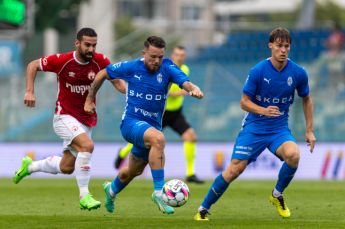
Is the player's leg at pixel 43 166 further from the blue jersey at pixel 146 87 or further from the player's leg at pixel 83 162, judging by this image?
the blue jersey at pixel 146 87

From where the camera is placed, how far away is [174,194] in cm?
1198

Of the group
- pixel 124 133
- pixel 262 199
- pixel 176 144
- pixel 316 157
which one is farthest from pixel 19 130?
pixel 124 133

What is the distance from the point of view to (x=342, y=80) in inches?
1168

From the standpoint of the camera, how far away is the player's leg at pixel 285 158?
12.2 metres

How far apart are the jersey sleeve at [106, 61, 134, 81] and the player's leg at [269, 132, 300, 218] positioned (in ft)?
6.54

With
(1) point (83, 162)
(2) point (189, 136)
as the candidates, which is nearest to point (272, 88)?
(1) point (83, 162)

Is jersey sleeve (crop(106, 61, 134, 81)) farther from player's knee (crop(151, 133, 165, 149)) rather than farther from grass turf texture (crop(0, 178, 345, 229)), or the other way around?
grass turf texture (crop(0, 178, 345, 229))

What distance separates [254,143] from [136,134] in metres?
1.43

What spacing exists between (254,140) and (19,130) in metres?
16.2

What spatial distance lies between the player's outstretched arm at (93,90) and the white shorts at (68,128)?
18.1 inches

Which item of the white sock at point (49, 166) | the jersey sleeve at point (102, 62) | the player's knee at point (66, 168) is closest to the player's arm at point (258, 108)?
the jersey sleeve at point (102, 62)

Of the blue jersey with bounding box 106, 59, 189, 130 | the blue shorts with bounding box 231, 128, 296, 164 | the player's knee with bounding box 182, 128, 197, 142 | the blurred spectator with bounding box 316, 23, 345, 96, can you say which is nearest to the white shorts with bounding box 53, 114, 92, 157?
the blue jersey with bounding box 106, 59, 189, 130

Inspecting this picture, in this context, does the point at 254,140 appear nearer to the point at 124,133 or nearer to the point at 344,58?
the point at 124,133

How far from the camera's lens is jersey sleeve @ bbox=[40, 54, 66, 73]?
538 inches
